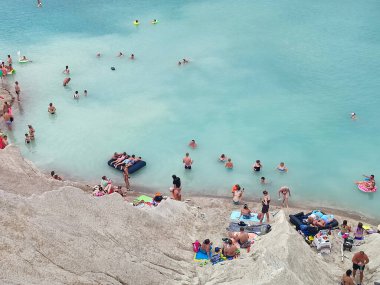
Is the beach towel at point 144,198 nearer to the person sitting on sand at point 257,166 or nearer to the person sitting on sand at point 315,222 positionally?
the person sitting on sand at point 257,166

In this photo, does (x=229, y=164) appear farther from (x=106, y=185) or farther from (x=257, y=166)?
(x=106, y=185)

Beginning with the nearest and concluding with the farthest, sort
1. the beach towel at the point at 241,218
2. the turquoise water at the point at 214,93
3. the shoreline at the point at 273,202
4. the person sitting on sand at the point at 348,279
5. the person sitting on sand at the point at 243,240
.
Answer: the person sitting on sand at the point at 348,279 < the person sitting on sand at the point at 243,240 < the beach towel at the point at 241,218 < the shoreline at the point at 273,202 < the turquoise water at the point at 214,93

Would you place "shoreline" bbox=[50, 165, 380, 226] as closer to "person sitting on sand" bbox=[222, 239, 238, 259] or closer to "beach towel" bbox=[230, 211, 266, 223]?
"beach towel" bbox=[230, 211, 266, 223]

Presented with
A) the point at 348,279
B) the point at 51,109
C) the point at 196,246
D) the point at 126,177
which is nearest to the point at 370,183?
the point at 348,279

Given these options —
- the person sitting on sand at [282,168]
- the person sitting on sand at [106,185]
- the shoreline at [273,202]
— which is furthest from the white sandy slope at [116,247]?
the person sitting on sand at [282,168]

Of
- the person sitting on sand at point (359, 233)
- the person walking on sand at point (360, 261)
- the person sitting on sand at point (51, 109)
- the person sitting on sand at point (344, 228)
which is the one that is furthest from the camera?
the person sitting on sand at point (51, 109)

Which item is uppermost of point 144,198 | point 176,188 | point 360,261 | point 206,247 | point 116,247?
point 116,247

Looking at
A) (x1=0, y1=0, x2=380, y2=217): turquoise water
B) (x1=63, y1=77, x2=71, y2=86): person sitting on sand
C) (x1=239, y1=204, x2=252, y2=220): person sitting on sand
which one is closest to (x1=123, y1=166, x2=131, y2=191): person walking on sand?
(x1=0, y1=0, x2=380, y2=217): turquoise water
